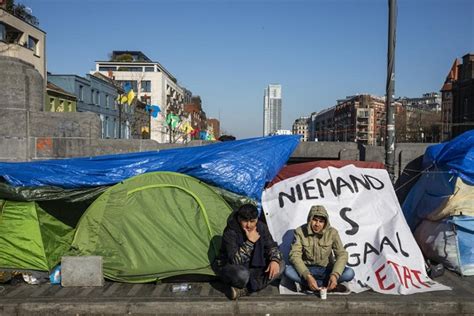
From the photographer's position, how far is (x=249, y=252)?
4.95 meters

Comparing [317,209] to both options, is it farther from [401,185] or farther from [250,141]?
[401,185]

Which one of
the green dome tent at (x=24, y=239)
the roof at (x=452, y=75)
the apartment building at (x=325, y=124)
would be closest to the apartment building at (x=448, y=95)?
the roof at (x=452, y=75)

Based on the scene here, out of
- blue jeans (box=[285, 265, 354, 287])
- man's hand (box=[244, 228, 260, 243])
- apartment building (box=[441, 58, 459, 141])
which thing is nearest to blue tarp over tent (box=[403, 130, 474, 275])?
blue jeans (box=[285, 265, 354, 287])

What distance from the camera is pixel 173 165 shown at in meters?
5.89

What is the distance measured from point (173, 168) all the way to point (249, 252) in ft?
5.59

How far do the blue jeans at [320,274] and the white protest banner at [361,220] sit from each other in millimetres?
271

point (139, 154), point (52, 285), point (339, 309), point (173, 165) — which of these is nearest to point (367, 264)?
point (339, 309)

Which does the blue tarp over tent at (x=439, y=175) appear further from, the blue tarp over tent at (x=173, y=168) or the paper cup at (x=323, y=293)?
the paper cup at (x=323, y=293)

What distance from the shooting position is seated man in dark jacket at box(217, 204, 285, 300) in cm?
484

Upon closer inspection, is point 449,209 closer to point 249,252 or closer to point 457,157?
point 457,157

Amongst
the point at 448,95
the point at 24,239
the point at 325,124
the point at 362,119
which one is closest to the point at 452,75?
the point at 448,95

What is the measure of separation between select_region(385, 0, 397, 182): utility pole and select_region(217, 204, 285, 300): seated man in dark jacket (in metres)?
3.05

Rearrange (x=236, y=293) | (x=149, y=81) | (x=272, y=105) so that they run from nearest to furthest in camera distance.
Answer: (x=236, y=293), (x=149, y=81), (x=272, y=105)

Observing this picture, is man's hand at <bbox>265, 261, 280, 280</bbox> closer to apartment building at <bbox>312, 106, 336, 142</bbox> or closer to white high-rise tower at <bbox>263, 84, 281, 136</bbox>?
apartment building at <bbox>312, 106, 336, 142</bbox>
